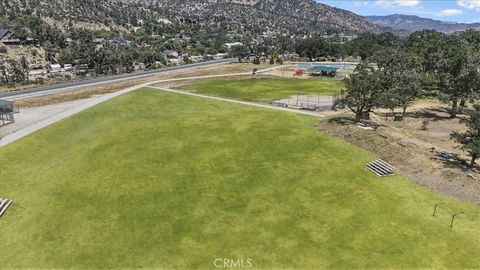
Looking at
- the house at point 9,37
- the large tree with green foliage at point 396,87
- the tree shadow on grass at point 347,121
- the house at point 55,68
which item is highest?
the house at point 9,37

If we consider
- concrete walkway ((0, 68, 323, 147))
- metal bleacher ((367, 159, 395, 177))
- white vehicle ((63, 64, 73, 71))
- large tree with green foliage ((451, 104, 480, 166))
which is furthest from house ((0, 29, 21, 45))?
large tree with green foliage ((451, 104, 480, 166))

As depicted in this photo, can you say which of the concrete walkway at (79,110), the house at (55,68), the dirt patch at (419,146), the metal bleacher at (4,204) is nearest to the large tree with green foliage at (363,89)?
the dirt patch at (419,146)

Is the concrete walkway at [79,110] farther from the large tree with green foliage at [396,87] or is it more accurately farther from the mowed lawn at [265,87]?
the large tree with green foliage at [396,87]

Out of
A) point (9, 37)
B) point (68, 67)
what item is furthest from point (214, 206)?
point (9, 37)

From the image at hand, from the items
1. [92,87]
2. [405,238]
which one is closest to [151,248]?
[405,238]

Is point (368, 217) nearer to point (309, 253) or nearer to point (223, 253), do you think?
point (309, 253)

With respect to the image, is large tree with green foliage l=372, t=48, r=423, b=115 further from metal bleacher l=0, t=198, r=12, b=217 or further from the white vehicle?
the white vehicle
